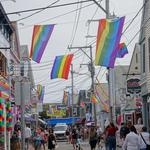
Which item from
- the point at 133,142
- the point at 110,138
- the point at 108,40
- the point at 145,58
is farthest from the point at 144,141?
the point at 145,58

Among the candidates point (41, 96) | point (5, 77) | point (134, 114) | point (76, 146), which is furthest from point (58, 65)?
point (41, 96)

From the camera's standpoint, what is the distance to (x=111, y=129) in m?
26.5

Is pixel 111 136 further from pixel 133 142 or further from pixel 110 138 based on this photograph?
pixel 133 142

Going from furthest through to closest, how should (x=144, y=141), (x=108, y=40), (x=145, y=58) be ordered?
(x=145, y=58), (x=108, y=40), (x=144, y=141)

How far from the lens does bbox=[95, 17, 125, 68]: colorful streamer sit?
21.5 metres

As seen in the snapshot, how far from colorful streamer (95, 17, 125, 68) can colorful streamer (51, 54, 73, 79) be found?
721 cm

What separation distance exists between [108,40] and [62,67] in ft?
27.2

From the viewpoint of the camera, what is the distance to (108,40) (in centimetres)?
2206

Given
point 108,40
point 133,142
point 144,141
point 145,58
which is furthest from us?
point 145,58

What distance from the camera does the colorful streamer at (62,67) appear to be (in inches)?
1178

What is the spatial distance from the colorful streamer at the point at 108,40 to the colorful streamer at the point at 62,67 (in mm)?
7208

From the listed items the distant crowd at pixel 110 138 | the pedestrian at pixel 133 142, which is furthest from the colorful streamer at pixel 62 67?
the pedestrian at pixel 133 142

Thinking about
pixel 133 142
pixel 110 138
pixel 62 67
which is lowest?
pixel 133 142

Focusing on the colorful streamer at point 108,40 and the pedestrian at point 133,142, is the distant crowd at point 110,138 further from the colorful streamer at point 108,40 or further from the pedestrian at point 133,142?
the colorful streamer at point 108,40
